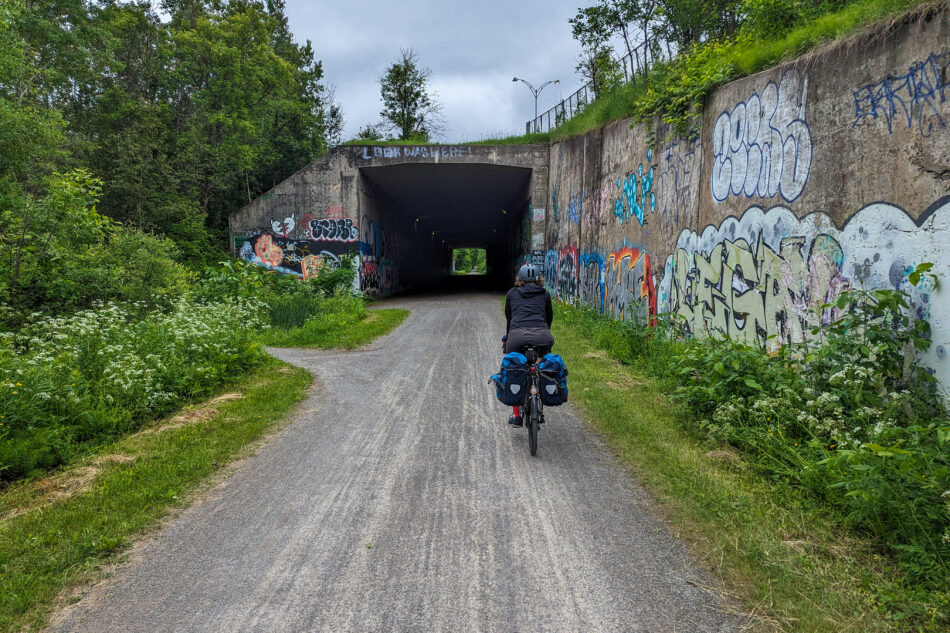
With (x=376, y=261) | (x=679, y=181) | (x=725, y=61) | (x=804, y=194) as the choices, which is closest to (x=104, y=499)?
(x=804, y=194)

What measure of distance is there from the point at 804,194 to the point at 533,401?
4.03m

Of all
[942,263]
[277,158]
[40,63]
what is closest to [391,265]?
[277,158]

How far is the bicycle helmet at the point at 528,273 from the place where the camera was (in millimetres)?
5391

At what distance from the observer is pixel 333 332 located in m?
11.9

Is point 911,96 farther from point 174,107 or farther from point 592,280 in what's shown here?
point 174,107

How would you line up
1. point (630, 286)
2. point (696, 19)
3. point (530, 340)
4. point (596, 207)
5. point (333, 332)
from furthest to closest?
point (696, 19)
point (596, 207)
point (333, 332)
point (630, 286)
point (530, 340)

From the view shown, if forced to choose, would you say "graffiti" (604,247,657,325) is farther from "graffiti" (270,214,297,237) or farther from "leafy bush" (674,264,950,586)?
"graffiti" (270,214,297,237)

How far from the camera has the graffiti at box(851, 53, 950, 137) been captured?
4305 millimetres

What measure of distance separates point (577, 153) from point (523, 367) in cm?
1278

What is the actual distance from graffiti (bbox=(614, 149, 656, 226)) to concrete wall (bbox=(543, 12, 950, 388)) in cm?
6

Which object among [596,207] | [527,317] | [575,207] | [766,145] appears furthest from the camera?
[575,207]

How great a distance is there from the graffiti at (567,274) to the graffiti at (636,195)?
3701mm

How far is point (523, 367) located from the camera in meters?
4.95

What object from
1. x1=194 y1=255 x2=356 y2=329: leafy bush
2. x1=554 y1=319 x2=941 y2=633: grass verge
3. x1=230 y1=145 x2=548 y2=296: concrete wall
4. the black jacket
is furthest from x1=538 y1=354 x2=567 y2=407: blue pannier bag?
x1=230 y1=145 x2=548 y2=296: concrete wall
